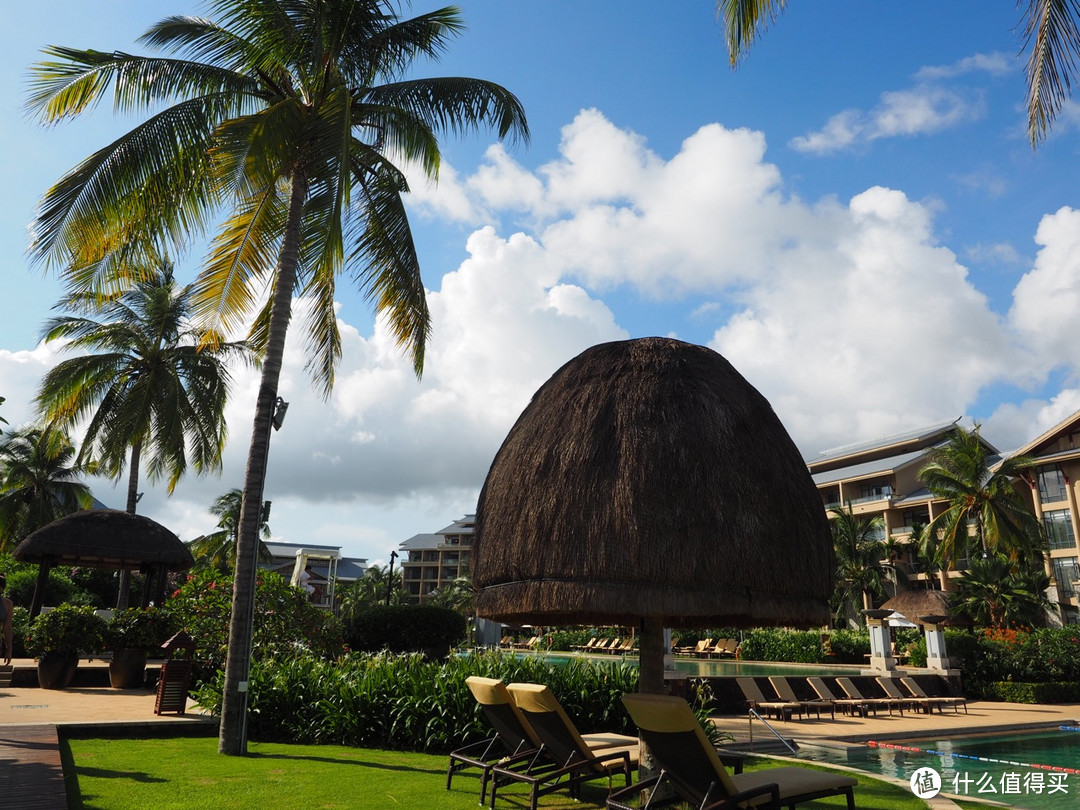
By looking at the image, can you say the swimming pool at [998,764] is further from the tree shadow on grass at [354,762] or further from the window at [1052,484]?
the window at [1052,484]

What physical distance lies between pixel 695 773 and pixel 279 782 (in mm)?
→ 4175

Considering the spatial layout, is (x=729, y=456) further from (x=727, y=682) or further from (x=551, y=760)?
(x=727, y=682)

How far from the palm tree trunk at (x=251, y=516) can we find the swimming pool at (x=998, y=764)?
7042mm

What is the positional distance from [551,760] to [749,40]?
740cm

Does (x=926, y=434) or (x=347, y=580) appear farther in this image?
(x=347, y=580)

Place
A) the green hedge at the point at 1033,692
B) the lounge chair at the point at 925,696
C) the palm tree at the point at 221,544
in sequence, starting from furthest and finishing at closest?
the palm tree at the point at 221,544 → the green hedge at the point at 1033,692 → the lounge chair at the point at 925,696

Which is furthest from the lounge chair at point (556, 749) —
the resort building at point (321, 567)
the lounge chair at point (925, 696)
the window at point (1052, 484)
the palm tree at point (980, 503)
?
the resort building at point (321, 567)

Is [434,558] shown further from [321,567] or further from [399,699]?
[399,699]

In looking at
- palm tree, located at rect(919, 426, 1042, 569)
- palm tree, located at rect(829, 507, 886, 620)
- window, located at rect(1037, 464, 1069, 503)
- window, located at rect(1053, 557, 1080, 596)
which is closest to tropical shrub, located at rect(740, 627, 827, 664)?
palm tree, located at rect(919, 426, 1042, 569)

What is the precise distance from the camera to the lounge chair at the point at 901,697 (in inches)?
655

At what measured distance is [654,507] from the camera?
5684 millimetres

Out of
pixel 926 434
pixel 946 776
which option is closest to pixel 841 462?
pixel 926 434

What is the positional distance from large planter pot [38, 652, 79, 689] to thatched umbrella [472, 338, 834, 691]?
1190 centimetres

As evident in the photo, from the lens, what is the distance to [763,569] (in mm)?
5723
